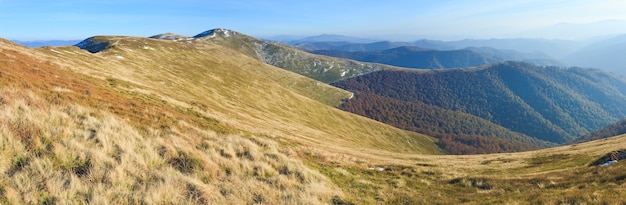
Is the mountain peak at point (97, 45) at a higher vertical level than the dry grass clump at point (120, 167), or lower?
higher

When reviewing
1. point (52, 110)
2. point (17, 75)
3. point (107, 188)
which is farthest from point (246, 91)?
point (107, 188)

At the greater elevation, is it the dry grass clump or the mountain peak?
the mountain peak

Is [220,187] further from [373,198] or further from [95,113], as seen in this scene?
[95,113]

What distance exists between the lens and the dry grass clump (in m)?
9.78

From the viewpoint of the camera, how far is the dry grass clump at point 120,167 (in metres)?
9.78

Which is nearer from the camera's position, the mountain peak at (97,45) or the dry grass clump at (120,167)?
the dry grass clump at (120,167)

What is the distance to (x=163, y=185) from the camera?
10.9 meters

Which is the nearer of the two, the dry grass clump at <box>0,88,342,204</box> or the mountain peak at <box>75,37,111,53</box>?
the dry grass clump at <box>0,88,342,204</box>

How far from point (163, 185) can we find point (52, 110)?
35.2 feet

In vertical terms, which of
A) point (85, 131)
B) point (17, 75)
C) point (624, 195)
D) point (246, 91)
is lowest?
point (246, 91)

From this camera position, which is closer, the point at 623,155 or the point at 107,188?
the point at 107,188

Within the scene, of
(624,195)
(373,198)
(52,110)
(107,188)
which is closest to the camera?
(107,188)

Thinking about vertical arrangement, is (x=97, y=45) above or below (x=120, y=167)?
above

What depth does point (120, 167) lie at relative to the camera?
11.6 metres
